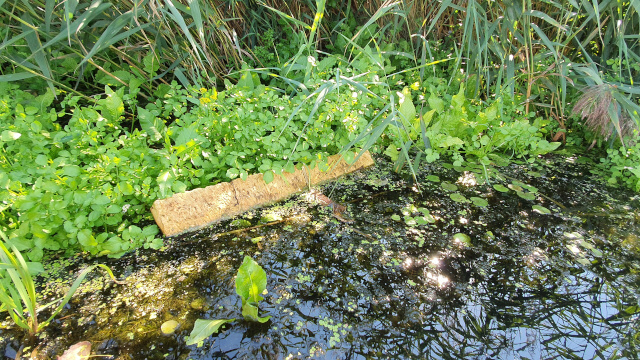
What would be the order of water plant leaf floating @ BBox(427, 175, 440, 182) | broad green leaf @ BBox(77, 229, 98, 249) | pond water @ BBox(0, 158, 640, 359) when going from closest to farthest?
1. pond water @ BBox(0, 158, 640, 359)
2. broad green leaf @ BBox(77, 229, 98, 249)
3. water plant leaf floating @ BBox(427, 175, 440, 182)

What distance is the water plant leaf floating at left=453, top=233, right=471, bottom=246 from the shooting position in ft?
6.10

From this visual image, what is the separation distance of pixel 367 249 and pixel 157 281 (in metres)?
0.92

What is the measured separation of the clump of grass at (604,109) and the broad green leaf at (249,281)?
2.11 metres

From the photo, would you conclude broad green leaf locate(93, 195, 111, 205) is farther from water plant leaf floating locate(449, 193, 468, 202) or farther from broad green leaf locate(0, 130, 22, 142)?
Result: water plant leaf floating locate(449, 193, 468, 202)

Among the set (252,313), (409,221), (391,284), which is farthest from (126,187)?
(409,221)

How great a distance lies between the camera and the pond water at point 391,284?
1353mm

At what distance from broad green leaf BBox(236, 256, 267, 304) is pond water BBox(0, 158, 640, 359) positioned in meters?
0.08

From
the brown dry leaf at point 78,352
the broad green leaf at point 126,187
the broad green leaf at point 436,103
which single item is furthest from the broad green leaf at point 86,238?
the broad green leaf at point 436,103

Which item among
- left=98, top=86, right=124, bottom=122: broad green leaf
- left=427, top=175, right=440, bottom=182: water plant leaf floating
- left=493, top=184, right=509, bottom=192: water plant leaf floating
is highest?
left=98, top=86, right=124, bottom=122: broad green leaf

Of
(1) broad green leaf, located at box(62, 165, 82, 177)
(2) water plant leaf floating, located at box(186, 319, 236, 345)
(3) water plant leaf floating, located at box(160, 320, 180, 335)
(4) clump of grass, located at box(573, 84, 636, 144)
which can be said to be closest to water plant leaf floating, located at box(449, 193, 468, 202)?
(4) clump of grass, located at box(573, 84, 636, 144)

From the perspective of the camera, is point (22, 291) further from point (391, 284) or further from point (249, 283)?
point (391, 284)

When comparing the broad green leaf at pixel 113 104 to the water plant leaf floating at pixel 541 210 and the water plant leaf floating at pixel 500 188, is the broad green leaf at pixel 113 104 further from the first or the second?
the water plant leaf floating at pixel 541 210

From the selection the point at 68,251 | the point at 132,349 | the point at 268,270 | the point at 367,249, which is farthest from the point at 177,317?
the point at 367,249

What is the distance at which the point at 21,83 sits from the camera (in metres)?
2.29
